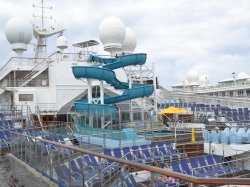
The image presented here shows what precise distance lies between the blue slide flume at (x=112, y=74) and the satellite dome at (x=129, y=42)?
1290 centimetres

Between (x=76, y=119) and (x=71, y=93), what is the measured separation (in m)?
12.1

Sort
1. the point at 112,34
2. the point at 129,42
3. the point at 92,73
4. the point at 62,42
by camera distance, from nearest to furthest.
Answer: the point at 92,73, the point at 112,34, the point at 62,42, the point at 129,42

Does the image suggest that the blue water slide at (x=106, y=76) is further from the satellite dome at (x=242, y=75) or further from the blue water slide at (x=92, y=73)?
the satellite dome at (x=242, y=75)

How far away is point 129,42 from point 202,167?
30.0m

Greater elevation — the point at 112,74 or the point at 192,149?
the point at 112,74

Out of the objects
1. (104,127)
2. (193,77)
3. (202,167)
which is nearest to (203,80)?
(193,77)

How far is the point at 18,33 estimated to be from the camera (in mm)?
33469

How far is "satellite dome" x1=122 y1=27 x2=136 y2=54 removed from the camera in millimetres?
39156

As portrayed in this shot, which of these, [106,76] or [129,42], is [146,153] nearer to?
[106,76]

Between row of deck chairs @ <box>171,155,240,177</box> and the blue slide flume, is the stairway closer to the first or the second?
row of deck chairs @ <box>171,155,240,177</box>

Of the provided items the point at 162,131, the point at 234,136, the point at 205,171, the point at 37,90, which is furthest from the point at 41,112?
the point at 205,171

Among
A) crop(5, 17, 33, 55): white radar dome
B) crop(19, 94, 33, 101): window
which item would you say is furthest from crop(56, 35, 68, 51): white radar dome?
crop(19, 94, 33, 101): window

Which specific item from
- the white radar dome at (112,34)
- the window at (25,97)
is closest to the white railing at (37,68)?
the window at (25,97)

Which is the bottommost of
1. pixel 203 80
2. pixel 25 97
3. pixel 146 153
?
pixel 146 153
